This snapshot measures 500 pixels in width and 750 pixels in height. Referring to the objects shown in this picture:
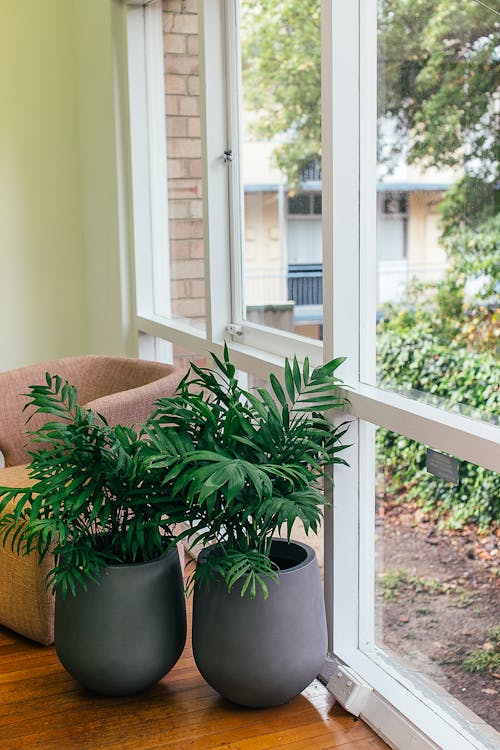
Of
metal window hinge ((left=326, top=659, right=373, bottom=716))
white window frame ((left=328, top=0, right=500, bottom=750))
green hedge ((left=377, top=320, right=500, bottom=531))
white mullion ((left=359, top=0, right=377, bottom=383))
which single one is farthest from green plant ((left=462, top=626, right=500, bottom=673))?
white mullion ((left=359, top=0, right=377, bottom=383))

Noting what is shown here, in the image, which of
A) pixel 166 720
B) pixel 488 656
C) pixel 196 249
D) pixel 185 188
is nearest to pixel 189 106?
pixel 185 188

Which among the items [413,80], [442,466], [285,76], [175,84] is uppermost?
[175,84]

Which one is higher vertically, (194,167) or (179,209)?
(194,167)

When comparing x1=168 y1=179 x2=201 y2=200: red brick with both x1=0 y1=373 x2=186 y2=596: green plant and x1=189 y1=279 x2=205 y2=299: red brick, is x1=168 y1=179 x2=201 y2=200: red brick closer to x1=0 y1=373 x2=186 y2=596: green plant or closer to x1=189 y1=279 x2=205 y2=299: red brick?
x1=189 y1=279 x2=205 y2=299: red brick

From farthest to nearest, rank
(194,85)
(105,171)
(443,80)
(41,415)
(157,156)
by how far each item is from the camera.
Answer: (105,171), (157,156), (194,85), (41,415), (443,80)

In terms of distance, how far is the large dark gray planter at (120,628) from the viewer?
2.31 m

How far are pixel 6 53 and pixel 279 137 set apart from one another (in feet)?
6.74

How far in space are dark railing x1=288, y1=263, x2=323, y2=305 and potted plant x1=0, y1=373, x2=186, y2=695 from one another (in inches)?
27.4

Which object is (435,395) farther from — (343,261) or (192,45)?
(192,45)

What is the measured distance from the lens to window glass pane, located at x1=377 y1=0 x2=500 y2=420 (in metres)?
1.82

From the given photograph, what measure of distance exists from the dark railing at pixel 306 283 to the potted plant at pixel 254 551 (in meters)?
0.43

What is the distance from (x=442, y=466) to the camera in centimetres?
207

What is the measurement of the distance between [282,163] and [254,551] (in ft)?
3.86

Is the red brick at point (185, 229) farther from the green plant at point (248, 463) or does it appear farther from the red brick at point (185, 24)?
the green plant at point (248, 463)
